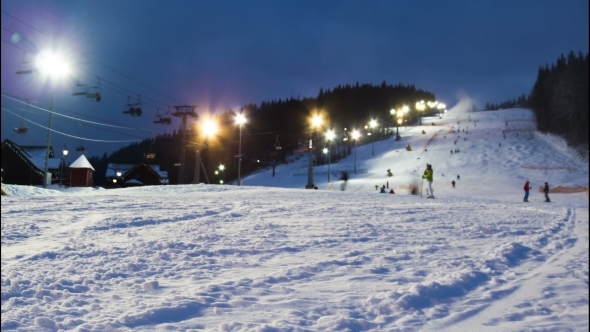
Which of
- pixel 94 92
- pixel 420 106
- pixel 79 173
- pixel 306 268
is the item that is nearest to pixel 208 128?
pixel 79 173

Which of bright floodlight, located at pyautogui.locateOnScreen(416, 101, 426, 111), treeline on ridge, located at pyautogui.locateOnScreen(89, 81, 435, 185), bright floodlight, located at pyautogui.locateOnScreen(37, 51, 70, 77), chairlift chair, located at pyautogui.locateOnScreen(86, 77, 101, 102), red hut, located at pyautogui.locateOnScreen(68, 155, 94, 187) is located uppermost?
bright floodlight, located at pyautogui.locateOnScreen(416, 101, 426, 111)

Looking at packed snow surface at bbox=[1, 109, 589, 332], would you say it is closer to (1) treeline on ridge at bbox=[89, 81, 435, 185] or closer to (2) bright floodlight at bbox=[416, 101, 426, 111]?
(1) treeline on ridge at bbox=[89, 81, 435, 185]

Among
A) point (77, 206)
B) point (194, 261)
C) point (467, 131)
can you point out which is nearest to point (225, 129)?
point (467, 131)

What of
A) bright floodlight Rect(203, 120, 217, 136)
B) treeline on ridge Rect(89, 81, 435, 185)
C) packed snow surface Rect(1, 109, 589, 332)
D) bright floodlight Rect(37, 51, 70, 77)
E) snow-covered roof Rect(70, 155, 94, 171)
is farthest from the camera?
treeline on ridge Rect(89, 81, 435, 185)

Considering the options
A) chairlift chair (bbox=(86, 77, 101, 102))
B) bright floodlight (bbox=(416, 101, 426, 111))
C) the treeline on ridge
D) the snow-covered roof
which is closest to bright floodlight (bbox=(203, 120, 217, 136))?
the snow-covered roof

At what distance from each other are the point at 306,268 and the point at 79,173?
3525 centimetres

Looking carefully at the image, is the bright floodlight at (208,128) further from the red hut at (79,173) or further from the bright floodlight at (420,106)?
the bright floodlight at (420,106)

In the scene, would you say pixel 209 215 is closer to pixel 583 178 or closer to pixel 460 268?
pixel 460 268

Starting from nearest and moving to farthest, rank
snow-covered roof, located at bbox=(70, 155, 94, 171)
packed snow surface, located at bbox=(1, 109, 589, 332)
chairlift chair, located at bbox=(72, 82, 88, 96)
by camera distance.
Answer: packed snow surface, located at bbox=(1, 109, 589, 332) < chairlift chair, located at bbox=(72, 82, 88, 96) < snow-covered roof, located at bbox=(70, 155, 94, 171)

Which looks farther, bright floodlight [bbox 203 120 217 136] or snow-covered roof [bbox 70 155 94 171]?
snow-covered roof [bbox 70 155 94 171]

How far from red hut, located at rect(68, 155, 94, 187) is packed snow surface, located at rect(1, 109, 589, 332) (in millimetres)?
26526

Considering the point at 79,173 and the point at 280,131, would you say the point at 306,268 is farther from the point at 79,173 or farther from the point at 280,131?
the point at 280,131

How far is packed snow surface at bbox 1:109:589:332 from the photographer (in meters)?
4.06

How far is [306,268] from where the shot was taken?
6234 millimetres
